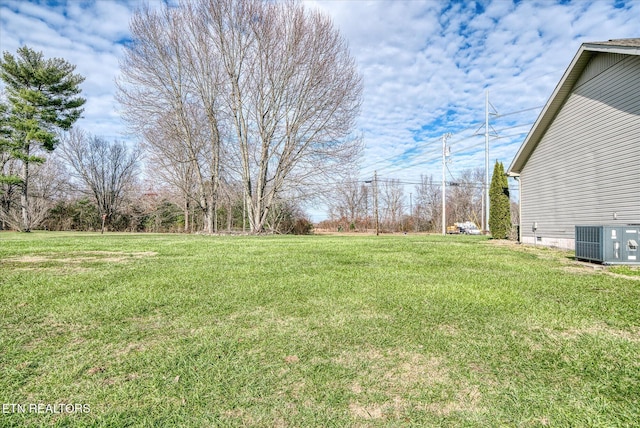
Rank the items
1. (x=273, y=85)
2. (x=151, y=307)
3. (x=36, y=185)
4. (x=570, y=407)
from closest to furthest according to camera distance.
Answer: (x=570, y=407) < (x=151, y=307) < (x=273, y=85) < (x=36, y=185)

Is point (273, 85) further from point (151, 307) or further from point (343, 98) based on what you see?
point (151, 307)

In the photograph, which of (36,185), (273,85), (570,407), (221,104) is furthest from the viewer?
(36,185)

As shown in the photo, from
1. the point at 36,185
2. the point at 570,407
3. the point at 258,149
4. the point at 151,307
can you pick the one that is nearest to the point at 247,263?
the point at 151,307

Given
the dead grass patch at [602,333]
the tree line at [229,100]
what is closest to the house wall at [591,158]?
the dead grass patch at [602,333]

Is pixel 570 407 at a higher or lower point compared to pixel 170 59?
lower

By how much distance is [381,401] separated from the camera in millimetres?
1897

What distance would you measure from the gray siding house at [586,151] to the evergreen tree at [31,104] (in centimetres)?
2791

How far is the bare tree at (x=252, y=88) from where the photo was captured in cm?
1702

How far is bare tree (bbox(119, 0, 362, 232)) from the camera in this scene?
17016mm

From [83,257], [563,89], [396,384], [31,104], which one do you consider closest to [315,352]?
[396,384]

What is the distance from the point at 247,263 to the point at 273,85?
13.7 meters

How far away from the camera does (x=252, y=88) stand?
18.0 meters

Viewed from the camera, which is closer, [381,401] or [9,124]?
[381,401]

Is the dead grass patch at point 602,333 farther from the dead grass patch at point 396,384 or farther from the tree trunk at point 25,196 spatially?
the tree trunk at point 25,196
